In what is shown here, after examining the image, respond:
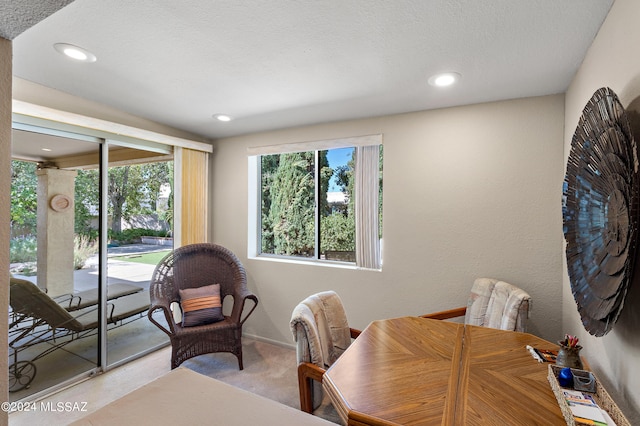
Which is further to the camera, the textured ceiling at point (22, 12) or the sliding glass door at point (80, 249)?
the sliding glass door at point (80, 249)

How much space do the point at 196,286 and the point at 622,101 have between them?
3.42m

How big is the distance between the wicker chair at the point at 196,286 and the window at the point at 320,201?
0.52 meters

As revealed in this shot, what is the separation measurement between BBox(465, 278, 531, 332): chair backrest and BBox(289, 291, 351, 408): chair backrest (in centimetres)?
99

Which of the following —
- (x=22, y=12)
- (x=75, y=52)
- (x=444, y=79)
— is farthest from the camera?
(x=444, y=79)

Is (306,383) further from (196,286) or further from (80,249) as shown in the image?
(80,249)

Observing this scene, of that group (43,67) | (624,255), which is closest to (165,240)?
(43,67)

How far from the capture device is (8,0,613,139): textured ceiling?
1371 mm

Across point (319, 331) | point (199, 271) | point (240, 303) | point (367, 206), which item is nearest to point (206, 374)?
point (240, 303)

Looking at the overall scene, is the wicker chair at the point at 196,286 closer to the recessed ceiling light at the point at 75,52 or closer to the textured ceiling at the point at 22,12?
the recessed ceiling light at the point at 75,52

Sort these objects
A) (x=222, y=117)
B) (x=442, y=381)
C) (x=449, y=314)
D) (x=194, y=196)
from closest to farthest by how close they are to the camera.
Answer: (x=442, y=381) → (x=449, y=314) → (x=222, y=117) → (x=194, y=196)

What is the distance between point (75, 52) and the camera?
179cm

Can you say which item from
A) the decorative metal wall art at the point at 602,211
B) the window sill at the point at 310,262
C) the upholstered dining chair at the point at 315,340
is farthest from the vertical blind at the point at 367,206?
the decorative metal wall art at the point at 602,211

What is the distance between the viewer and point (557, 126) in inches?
83.8

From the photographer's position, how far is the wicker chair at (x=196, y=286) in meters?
2.59
